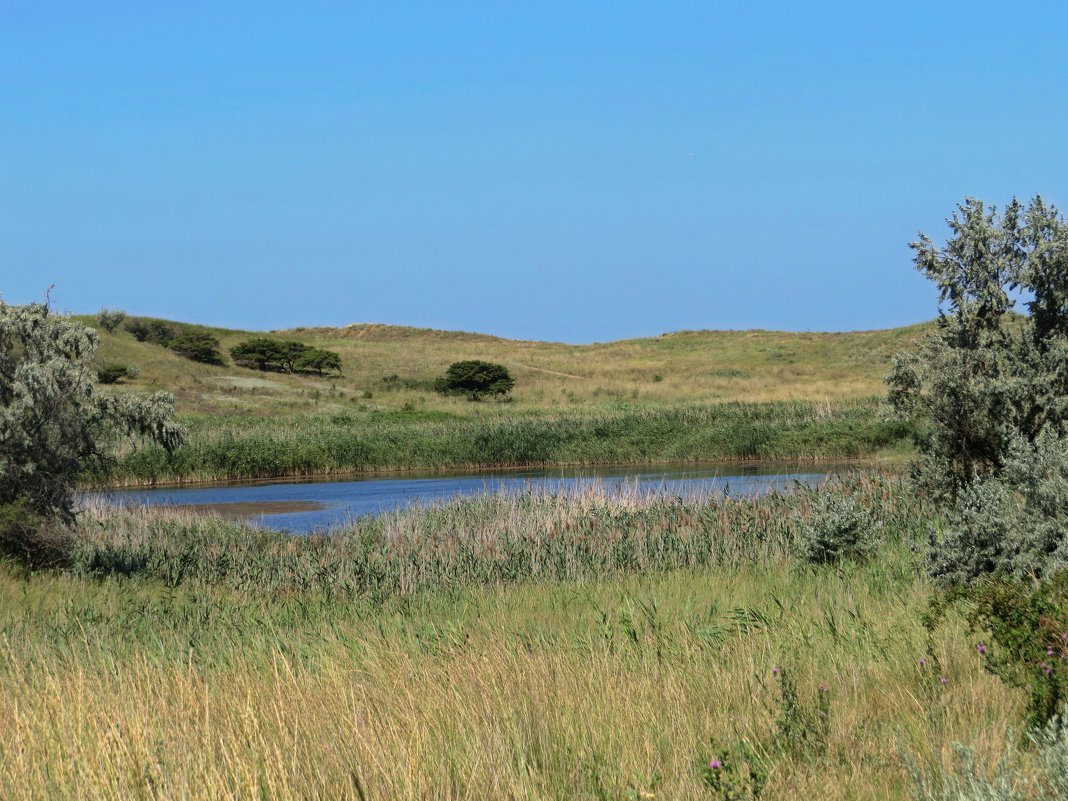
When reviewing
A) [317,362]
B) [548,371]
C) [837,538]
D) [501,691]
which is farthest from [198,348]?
[501,691]

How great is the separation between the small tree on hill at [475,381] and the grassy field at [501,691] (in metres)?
56.4

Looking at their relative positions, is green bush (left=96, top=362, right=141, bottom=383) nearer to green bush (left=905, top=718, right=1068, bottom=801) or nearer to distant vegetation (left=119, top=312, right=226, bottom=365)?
distant vegetation (left=119, top=312, right=226, bottom=365)

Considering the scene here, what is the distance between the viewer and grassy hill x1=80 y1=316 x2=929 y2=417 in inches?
2297

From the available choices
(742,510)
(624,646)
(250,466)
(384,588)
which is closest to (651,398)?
(250,466)

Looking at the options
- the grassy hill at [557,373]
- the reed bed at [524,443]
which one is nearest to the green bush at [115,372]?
the grassy hill at [557,373]

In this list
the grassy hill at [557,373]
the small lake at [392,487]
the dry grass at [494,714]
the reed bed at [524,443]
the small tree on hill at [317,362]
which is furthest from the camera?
the small tree on hill at [317,362]

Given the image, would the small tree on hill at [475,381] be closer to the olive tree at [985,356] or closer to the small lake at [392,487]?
the small lake at [392,487]

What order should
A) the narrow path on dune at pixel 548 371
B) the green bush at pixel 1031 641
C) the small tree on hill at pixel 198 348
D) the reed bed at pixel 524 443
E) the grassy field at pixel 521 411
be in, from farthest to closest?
the narrow path on dune at pixel 548 371
the small tree on hill at pixel 198 348
the grassy field at pixel 521 411
the reed bed at pixel 524 443
the green bush at pixel 1031 641

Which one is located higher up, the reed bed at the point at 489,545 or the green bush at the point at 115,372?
the green bush at the point at 115,372

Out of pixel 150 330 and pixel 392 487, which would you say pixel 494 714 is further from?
pixel 150 330

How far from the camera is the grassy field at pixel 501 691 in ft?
14.4

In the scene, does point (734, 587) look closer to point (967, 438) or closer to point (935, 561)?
point (935, 561)

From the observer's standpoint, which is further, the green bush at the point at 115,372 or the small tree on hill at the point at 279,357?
the small tree on hill at the point at 279,357

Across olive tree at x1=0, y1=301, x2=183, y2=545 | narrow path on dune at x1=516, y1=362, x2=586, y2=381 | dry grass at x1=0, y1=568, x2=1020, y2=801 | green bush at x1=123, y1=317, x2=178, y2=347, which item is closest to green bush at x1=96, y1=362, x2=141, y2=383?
green bush at x1=123, y1=317, x2=178, y2=347
